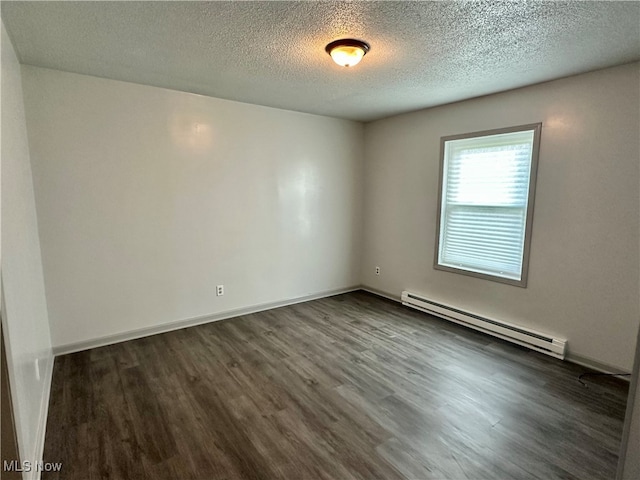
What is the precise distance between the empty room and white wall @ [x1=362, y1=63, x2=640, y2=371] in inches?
0.7

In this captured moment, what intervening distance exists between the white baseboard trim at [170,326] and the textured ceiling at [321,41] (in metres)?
2.43

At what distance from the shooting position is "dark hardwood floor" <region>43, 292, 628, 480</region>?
1.79m

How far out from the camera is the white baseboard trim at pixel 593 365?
2662mm

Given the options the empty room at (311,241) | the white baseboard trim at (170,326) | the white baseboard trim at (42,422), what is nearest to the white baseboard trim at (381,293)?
the empty room at (311,241)

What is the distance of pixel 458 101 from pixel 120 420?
420 cm

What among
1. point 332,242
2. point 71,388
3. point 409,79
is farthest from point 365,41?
point 71,388

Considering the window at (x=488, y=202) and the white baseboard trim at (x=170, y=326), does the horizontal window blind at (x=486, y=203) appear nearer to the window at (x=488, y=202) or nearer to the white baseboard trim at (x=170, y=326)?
the window at (x=488, y=202)

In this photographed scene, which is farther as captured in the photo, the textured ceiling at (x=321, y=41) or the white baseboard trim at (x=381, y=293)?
the white baseboard trim at (x=381, y=293)

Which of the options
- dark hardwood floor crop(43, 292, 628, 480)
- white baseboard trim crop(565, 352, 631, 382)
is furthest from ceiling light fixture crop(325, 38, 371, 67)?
white baseboard trim crop(565, 352, 631, 382)

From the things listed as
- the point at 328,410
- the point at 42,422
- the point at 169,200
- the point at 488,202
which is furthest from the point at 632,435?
the point at 169,200

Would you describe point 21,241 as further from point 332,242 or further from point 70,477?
point 332,242

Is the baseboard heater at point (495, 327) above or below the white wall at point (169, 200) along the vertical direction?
below

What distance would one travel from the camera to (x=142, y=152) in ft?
10.5

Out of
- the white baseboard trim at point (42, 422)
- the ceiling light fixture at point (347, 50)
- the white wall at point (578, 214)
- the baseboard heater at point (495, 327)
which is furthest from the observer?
the baseboard heater at point (495, 327)
